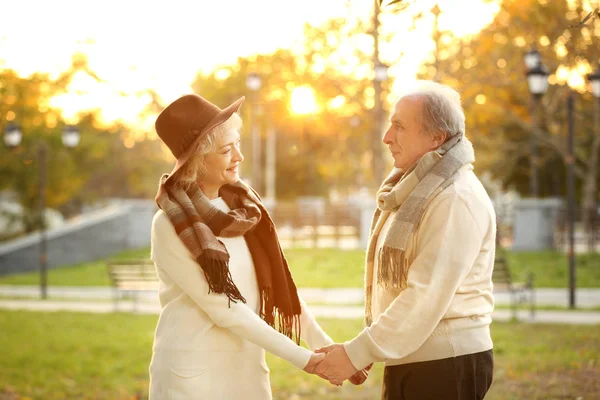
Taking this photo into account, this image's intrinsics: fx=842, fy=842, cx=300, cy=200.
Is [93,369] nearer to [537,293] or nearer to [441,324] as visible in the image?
[441,324]

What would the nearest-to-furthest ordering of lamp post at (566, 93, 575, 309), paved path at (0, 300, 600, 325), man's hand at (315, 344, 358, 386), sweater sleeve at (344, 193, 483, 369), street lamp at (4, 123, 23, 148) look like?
sweater sleeve at (344, 193, 483, 369) < man's hand at (315, 344, 358, 386) < paved path at (0, 300, 600, 325) < lamp post at (566, 93, 575, 309) < street lamp at (4, 123, 23, 148)

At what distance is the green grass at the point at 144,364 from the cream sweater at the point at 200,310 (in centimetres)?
418

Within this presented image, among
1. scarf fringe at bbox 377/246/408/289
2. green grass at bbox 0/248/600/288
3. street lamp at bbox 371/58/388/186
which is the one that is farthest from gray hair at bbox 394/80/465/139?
street lamp at bbox 371/58/388/186

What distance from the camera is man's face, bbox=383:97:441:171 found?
359 centimetres

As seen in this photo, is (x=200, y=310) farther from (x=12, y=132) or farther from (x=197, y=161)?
(x=12, y=132)

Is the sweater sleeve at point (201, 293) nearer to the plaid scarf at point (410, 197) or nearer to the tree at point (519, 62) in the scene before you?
the plaid scarf at point (410, 197)

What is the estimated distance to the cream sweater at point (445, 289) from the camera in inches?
134

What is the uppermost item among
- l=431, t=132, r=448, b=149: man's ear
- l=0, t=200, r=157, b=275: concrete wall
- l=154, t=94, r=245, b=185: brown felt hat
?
l=154, t=94, r=245, b=185: brown felt hat

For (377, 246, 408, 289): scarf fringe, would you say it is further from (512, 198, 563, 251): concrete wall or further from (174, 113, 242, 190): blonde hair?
(512, 198, 563, 251): concrete wall

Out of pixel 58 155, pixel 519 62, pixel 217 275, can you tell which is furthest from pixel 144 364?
pixel 58 155

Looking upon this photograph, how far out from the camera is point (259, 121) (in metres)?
25.3

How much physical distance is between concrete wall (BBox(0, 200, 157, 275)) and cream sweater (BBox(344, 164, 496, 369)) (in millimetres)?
23139

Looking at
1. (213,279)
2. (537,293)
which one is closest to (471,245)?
(213,279)

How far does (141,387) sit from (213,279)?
5.06m
